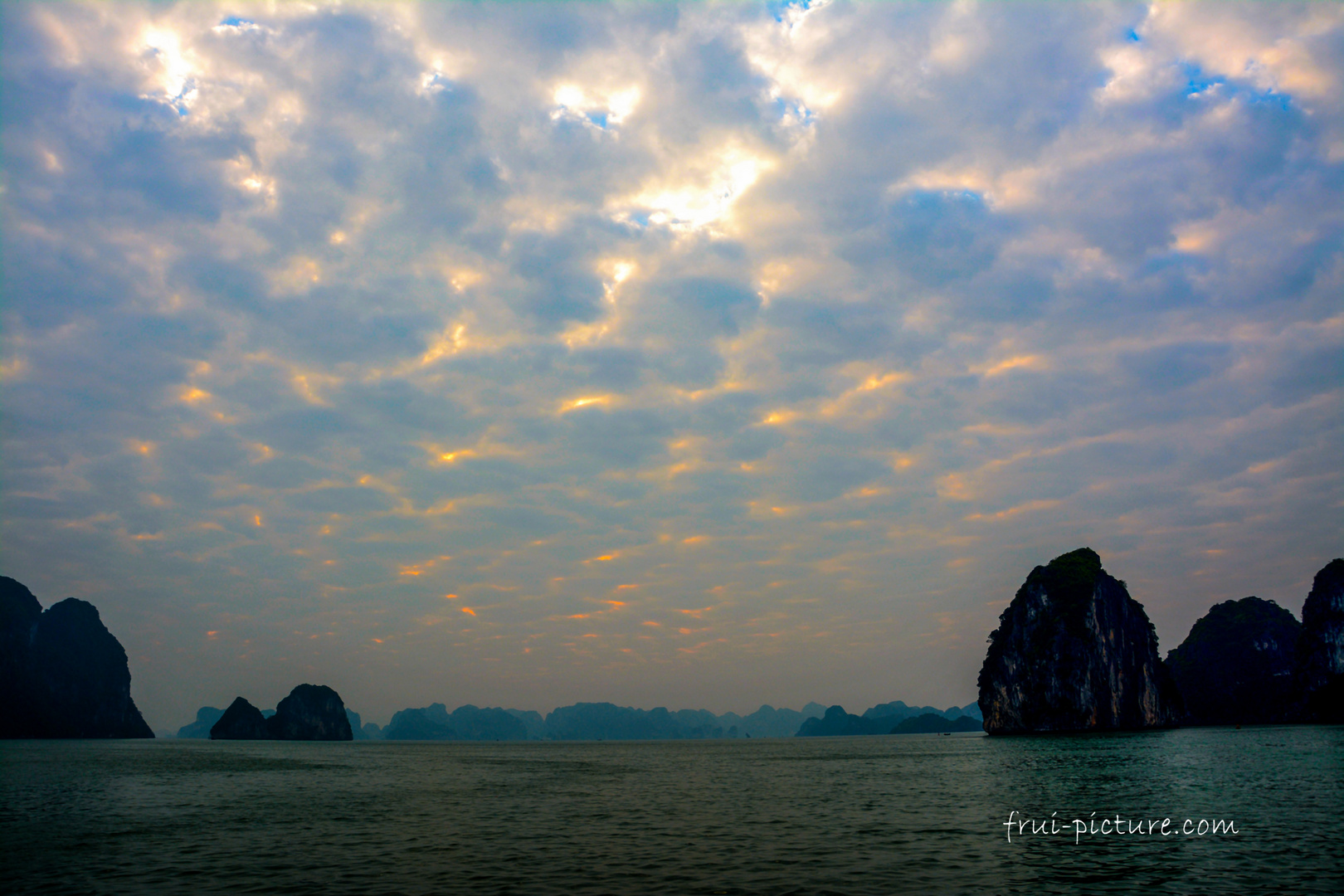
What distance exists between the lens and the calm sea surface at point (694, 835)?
1105 inches

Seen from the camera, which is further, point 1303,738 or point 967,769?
point 1303,738

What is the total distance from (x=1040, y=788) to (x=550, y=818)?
42194 millimetres

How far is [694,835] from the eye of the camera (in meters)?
39.9

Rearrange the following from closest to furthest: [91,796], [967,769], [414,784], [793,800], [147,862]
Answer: [147,862] < [793,800] < [91,796] < [414,784] < [967,769]

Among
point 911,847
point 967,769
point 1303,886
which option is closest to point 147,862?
point 911,847

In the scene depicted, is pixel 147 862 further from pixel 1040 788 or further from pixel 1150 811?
pixel 1040 788

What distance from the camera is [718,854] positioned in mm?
33625

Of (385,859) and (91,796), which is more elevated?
(385,859)

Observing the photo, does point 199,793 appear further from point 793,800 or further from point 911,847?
point 911,847

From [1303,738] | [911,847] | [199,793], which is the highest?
[911,847]

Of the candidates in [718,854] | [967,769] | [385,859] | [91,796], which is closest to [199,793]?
[91,796]

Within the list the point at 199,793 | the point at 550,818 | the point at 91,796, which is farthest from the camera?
the point at 199,793

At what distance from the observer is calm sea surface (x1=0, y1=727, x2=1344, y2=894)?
1105 inches

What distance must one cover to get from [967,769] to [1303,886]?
72459 mm
